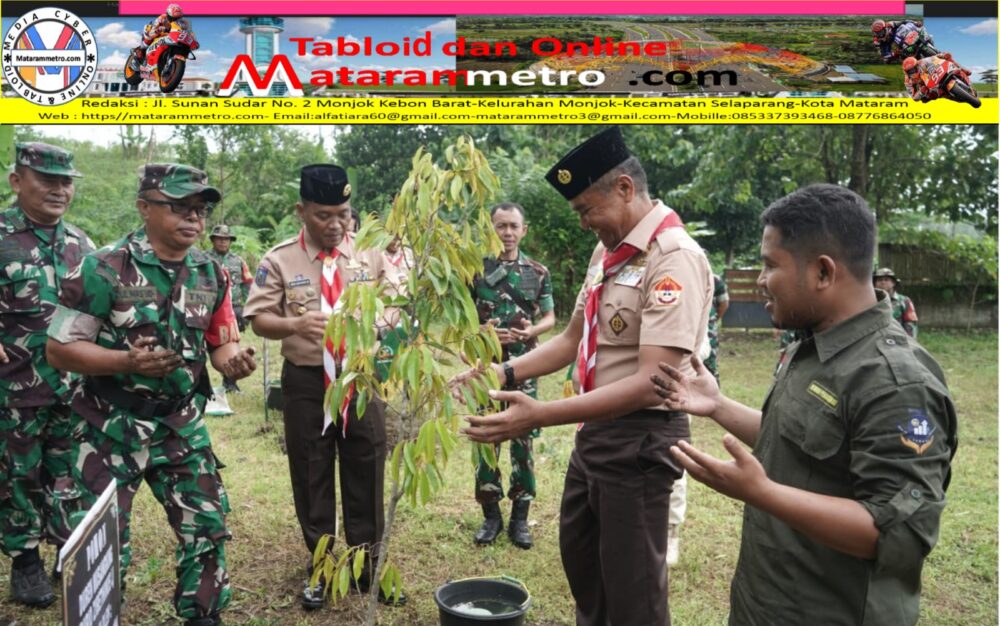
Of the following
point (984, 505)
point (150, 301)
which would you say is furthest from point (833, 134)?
point (150, 301)

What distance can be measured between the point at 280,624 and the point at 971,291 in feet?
55.0

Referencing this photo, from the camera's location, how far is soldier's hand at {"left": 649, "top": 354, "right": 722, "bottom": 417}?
2.43m

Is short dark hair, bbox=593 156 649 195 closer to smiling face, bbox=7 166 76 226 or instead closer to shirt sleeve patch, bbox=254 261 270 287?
shirt sleeve patch, bbox=254 261 270 287

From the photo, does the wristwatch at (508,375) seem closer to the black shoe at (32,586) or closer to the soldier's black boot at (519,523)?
the soldier's black boot at (519,523)

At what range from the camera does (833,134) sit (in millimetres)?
15109

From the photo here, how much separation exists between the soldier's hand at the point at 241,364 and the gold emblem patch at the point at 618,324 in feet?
5.20

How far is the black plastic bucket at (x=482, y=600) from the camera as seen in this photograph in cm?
355

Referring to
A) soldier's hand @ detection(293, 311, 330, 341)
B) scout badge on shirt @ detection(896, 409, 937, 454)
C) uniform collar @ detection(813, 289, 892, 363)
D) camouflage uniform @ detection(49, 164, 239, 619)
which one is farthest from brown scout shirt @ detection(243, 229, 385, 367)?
scout badge on shirt @ detection(896, 409, 937, 454)

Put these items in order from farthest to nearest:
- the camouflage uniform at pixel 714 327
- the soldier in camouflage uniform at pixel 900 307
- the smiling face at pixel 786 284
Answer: the soldier in camouflage uniform at pixel 900 307, the camouflage uniform at pixel 714 327, the smiling face at pixel 786 284

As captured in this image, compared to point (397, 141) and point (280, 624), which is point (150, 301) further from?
point (397, 141)

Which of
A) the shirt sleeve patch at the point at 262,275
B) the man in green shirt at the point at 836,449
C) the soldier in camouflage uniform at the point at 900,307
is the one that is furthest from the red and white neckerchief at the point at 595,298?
the soldier in camouflage uniform at the point at 900,307

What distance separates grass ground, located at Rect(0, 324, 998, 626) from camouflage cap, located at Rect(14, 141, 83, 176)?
2.34 meters

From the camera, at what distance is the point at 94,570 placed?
6.95 ft

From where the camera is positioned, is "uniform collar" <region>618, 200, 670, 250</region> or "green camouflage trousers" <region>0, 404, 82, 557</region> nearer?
"uniform collar" <region>618, 200, 670, 250</region>
